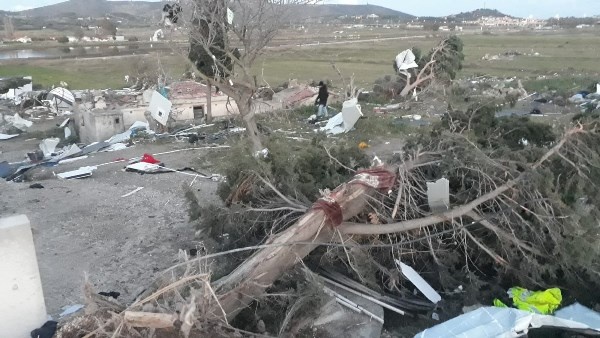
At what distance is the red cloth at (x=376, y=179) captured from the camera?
5.66m

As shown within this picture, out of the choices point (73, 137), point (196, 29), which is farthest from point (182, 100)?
point (196, 29)

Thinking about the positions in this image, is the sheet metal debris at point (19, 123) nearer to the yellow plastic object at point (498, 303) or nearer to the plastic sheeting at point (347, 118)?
the plastic sheeting at point (347, 118)

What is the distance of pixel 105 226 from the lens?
25.8 ft

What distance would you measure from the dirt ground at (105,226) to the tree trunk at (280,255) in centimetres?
150

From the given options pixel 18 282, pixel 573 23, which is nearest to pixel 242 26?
pixel 18 282

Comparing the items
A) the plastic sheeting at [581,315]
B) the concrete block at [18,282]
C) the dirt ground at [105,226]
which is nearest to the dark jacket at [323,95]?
the dirt ground at [105,226]

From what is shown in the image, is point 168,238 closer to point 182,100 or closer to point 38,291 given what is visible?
point 38,291

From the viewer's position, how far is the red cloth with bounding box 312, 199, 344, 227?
515 centimetres

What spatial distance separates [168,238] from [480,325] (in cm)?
413

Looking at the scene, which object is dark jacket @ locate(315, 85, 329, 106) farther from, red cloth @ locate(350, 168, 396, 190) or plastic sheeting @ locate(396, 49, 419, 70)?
red cloth @ locate(350, 168, 396, 190)

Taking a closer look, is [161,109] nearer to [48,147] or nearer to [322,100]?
[48,147]

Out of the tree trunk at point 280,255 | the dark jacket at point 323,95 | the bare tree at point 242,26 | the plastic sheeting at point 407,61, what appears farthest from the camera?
the plastic sheeting at point 407,61

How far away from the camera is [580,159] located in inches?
217

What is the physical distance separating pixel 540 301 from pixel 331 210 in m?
2.03
